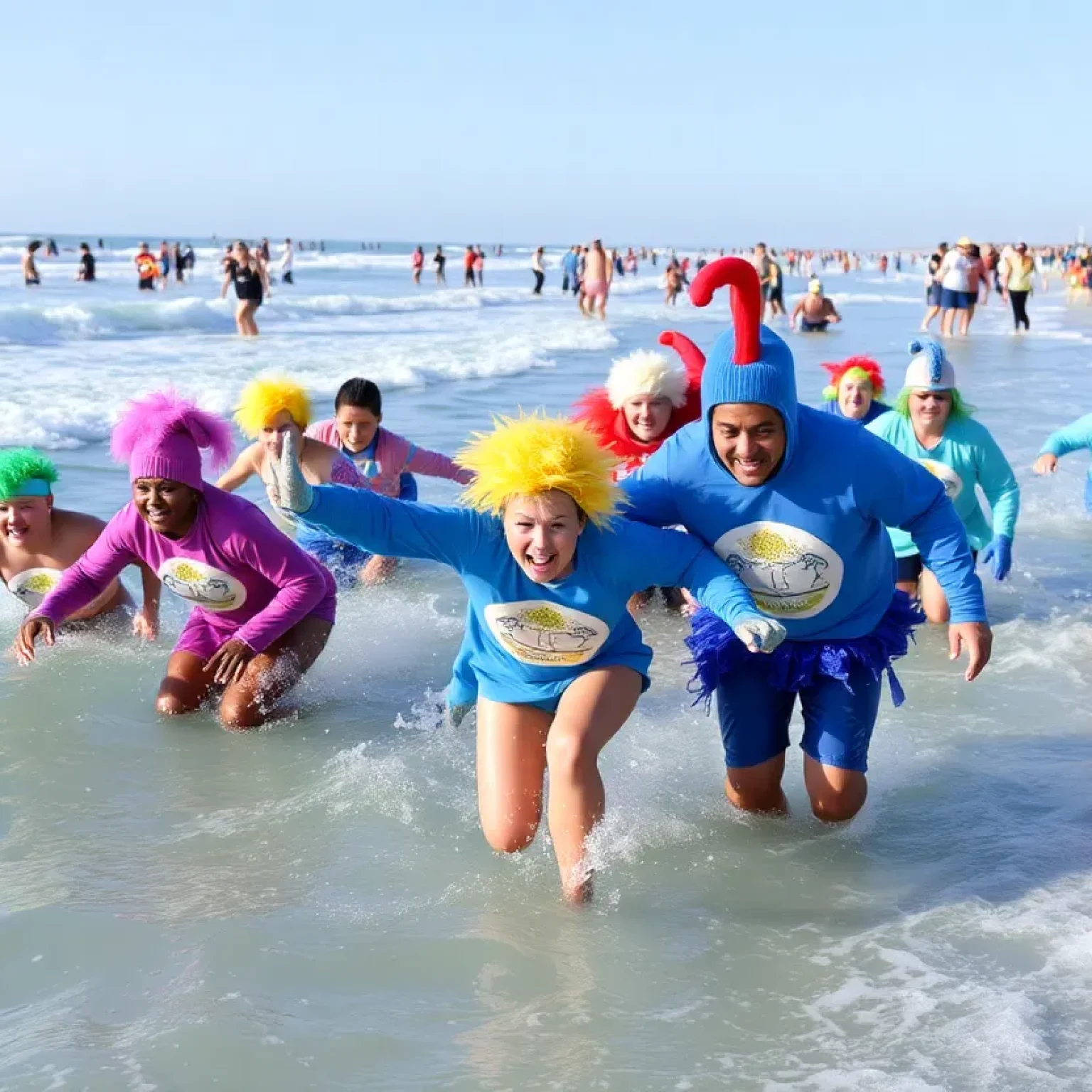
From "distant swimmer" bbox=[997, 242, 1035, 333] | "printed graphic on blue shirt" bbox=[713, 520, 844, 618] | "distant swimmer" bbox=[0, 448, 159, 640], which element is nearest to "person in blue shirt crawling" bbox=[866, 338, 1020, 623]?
"printed graphic on blue shirt" bbox=[713, 520, 844, 618]

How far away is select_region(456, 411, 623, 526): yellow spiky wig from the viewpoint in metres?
3.76

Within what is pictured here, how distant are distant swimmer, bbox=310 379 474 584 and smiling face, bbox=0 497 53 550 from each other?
5.57 feet

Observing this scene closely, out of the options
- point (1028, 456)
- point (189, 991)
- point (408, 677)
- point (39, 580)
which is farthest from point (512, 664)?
point (1028, 456)

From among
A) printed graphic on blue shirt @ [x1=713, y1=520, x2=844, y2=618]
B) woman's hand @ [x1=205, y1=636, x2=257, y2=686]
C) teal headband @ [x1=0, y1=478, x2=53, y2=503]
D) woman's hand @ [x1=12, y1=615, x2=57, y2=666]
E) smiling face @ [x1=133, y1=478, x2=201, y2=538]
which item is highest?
printed graphic on blue shirt @ [x1=713, y1=520, x2=844, y2=618]

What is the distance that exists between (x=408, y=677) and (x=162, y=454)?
1.70 meters

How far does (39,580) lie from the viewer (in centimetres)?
617

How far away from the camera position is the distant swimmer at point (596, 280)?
98.8ft

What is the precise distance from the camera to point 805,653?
4.29m

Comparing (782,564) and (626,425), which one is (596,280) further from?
(782,564)

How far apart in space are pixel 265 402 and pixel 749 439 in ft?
10.5

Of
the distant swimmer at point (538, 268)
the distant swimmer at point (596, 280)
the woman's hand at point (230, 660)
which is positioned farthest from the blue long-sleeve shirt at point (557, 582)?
the distant swimmer at point (538, 268)

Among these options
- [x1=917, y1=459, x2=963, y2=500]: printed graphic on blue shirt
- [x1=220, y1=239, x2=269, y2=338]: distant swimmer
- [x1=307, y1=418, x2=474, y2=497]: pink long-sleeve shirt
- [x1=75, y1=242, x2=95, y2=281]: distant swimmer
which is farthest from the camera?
[x1=75, y1=242, x2=95, y2=281]: distant swimmer

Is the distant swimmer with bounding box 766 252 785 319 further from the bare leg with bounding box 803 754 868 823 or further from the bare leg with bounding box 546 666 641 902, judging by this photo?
the bare leg with bounding box 546 666 641 902

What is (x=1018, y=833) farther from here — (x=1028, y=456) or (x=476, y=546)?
(x=1028, y=456)
